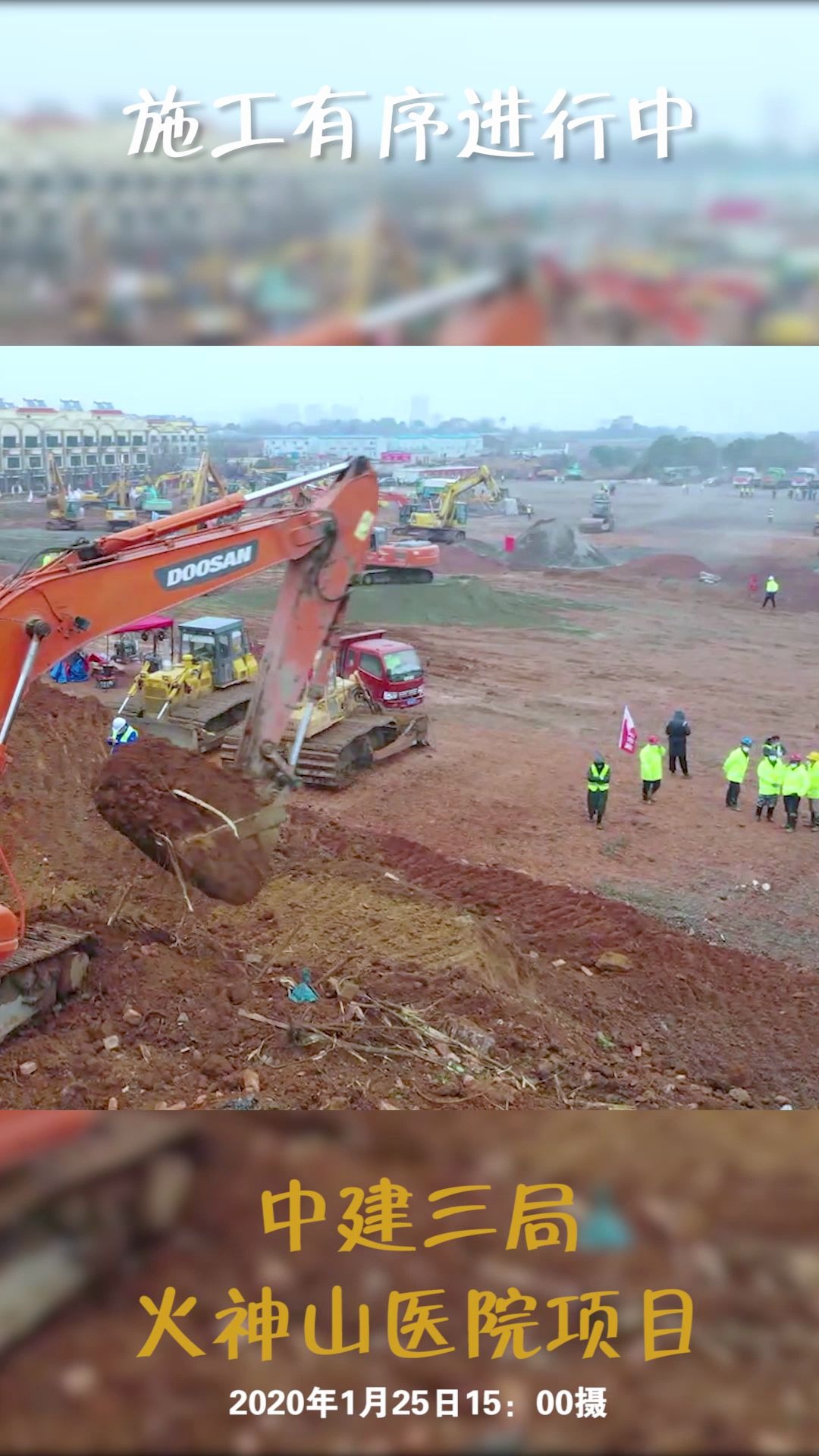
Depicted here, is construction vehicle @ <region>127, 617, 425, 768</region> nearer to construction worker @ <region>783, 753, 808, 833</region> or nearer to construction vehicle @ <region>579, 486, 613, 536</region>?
construction worker @ <region>783, 753, 808, 833</region>

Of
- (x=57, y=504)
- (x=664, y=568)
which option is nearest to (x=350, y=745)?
(x=57, y=504)

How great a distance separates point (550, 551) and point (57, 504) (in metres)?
14.3

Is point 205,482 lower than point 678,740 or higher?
higher

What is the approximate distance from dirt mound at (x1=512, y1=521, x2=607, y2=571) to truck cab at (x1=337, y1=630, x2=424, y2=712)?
16284 millimetres

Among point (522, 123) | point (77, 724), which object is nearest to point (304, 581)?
point (522, 123)

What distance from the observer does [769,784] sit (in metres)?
12.0

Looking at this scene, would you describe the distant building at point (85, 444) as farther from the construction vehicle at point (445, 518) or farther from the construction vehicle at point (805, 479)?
the construction vehicle at point (805, 479)

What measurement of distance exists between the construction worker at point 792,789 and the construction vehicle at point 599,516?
895 inches

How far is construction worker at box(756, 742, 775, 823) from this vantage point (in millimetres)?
11977

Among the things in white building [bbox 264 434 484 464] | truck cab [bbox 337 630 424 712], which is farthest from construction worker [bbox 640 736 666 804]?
white building [bbox 264 434 484 464]

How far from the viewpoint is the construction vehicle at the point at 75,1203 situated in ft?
8.25

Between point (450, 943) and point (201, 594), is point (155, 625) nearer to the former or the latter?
point (450, 943)

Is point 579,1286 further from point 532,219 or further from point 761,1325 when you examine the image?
point 532,219

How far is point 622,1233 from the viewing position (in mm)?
2855
